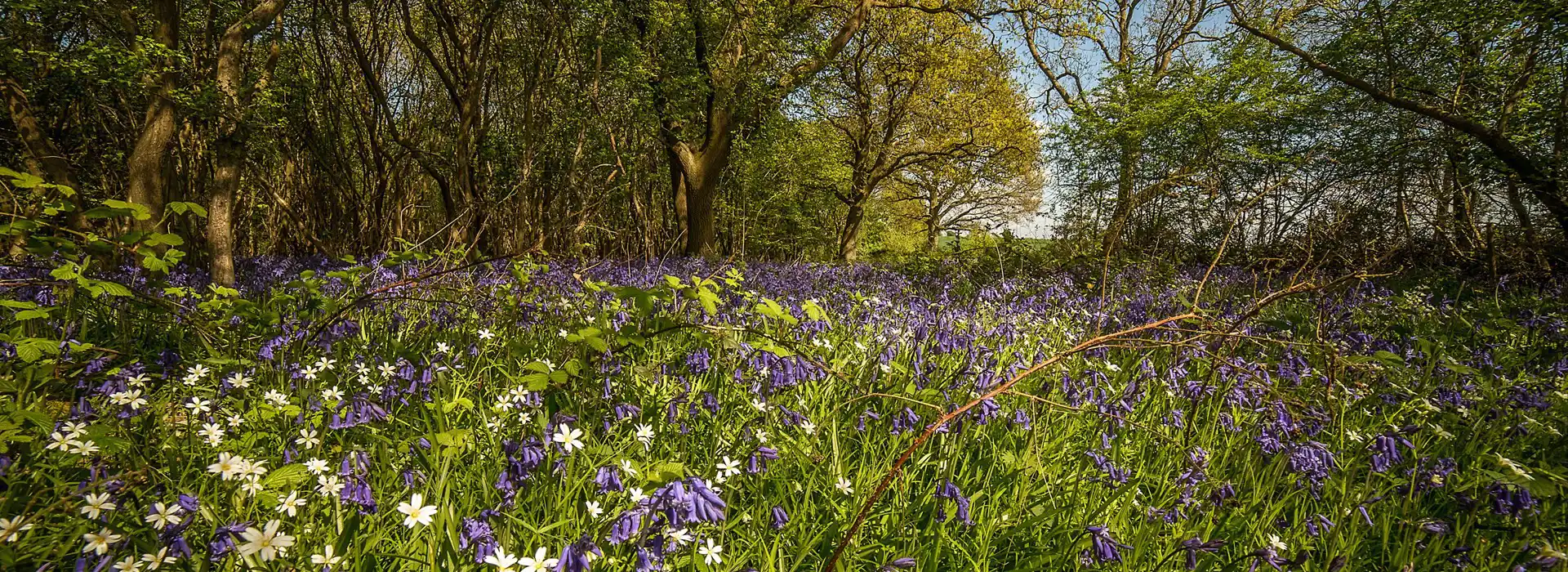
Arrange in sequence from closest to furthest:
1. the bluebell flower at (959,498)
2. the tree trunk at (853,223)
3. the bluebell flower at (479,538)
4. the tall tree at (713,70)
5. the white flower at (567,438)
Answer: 1. the bluebell flower at (479,538)
2. the white flower at (567,438)
3. the bluebell flower at (959,498)
4. the tall tree at (713,70)
5. the tree trunk at (853,223)

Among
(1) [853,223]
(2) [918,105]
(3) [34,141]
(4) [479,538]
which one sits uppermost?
(2) [918,105]

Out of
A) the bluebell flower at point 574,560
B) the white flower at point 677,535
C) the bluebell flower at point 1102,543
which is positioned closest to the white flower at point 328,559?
the bluebell flower at point 574,560

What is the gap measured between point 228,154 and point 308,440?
13.3 ft

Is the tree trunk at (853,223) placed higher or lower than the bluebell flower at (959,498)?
higher

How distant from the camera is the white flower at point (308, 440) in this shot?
1.76 meters

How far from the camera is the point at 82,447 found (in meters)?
1.48

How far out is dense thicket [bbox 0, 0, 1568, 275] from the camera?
→ 573cm

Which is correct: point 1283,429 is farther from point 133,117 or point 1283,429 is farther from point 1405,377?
point 133,117

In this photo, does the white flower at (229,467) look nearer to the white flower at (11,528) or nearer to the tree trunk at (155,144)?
the white flower at (11,528)

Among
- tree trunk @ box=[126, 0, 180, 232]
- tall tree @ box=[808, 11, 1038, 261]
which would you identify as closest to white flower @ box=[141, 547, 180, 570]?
tree trunk @ box=[126, 0, 180, 232]

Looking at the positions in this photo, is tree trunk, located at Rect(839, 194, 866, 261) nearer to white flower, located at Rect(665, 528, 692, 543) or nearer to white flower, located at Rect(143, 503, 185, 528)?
white flower, located at Rect(665, 528, 692, 543)

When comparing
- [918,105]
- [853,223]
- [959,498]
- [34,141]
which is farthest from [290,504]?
[853,223]

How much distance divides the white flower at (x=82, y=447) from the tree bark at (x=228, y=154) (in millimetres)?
3655

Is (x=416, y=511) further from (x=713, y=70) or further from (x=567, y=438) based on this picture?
(x=713, y=70)
